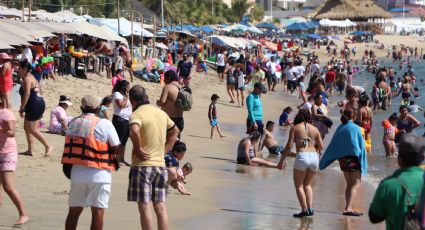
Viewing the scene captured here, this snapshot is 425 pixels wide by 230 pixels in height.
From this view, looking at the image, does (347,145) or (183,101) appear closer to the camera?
(347,145)

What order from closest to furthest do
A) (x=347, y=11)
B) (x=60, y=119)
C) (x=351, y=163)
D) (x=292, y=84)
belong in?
(x=351, y=163)
(x=60, y=119)
(x=292, y=84)
(x=347, y=11)

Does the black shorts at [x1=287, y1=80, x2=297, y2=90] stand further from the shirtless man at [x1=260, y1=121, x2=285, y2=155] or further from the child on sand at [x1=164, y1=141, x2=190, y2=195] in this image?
the child on sand at [x1=164, y1=141, x2=190, y2=195]

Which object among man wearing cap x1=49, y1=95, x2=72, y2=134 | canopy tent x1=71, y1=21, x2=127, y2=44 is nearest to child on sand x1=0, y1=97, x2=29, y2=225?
man wearing cap x1=49, y1=95, x2=72, y2=134

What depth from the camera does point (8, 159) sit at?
8.57m

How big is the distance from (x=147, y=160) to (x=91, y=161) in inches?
22.4

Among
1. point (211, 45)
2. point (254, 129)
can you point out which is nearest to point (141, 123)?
point (254, 129)

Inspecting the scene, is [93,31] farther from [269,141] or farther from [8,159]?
[8,159]

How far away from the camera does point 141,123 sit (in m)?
7.68

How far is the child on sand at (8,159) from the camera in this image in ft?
27.8

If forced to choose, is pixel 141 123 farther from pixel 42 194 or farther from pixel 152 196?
pixel 42 194

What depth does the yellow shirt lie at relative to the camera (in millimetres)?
7668

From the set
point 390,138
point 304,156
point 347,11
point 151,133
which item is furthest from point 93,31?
point 347,11

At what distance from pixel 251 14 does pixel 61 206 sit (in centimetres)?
9113

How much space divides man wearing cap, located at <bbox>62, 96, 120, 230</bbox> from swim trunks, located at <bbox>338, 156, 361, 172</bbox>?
3.95 meters
